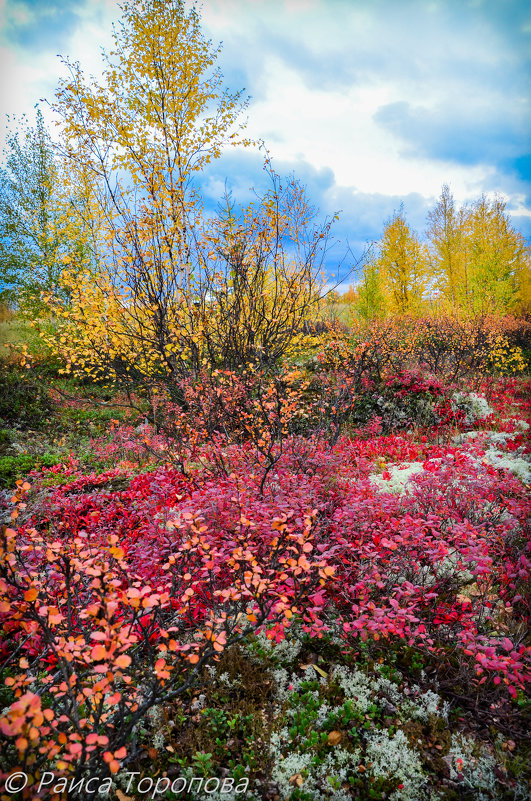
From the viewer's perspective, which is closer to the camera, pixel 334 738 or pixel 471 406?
pixel 334 738

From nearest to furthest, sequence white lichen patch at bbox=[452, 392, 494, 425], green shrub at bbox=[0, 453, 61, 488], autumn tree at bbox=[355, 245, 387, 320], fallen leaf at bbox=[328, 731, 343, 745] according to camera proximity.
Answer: fallen leaf at bbox=[328, 731, 343, 745] → green shrub at bbox=[0, 453, 61, 488] → white lichen patch at bbox=[452, 392, 494, 425] → autumn tree at bbox=[355, 245, 387, 320]

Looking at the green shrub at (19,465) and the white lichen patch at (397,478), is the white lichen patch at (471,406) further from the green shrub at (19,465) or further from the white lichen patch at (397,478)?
the green shrub at (19,465)

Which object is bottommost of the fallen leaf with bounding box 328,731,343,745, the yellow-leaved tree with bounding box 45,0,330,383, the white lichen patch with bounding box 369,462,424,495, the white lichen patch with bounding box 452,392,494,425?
the fallen leaf with bounding box 328,731,343,745

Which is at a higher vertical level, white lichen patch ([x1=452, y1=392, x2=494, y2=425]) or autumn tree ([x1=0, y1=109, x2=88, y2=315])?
autumn tree ([x1=0, y1=109, x2=88, y2=315])

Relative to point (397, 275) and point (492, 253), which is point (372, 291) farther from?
point (492, 253)

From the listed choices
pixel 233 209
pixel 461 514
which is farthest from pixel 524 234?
pixel 461 514

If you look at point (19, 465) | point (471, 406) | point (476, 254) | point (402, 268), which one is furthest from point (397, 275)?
point (19, 465)

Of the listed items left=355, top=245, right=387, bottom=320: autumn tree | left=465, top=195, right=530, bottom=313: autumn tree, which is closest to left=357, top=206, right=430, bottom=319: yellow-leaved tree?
left=355, top=245, right=387, bottom=320: autumn tree

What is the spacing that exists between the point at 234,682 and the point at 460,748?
168 centimetres

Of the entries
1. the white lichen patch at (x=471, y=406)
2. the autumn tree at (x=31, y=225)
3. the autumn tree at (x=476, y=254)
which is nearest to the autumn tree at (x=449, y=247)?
the autumn tree at (x=476, y=254)

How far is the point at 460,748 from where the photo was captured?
234 cm

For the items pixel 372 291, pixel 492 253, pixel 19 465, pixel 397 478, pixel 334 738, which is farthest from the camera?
pixel 372 291

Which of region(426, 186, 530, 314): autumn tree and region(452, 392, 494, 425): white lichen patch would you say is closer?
region(452, 392, 494, 425): white lichen patch

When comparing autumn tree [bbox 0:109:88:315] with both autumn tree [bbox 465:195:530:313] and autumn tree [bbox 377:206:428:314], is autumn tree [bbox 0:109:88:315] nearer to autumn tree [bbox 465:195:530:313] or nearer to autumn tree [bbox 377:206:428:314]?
autumn tree [bbox 377:206:428:314]
